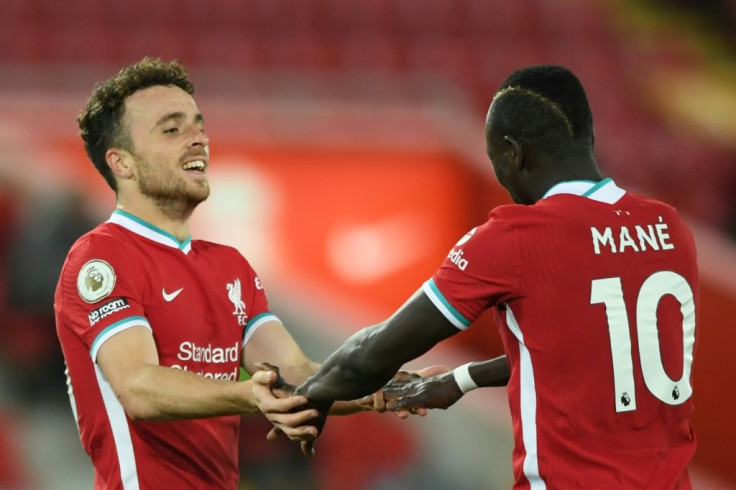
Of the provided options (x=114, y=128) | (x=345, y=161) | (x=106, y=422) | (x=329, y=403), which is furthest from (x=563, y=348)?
(x=345, y=161)

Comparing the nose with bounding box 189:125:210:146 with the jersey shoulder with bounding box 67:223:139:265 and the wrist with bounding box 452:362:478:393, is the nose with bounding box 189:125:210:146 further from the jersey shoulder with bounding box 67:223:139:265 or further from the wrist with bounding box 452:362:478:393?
the wrist with bounding box 452:362:478:393

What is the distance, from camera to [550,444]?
289cm

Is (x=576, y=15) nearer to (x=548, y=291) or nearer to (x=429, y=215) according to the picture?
(x=429, y=215)

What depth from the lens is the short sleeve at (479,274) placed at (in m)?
2.89

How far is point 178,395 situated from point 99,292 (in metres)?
0.44

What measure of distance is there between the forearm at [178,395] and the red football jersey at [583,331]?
73 cm

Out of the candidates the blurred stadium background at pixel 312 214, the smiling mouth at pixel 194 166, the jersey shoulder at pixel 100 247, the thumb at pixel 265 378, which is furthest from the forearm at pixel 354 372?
the blurred stadium background at pixel 312 214

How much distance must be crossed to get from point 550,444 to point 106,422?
4.70 feet

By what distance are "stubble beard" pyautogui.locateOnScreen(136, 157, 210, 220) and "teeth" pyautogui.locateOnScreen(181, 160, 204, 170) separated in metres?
0.06

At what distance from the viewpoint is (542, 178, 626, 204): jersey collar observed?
300 cm

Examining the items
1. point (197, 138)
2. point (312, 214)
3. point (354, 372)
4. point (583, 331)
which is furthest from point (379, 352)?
point (312, 214)

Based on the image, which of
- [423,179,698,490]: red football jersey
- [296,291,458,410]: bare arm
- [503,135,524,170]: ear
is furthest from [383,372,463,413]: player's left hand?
[503,135,524,170]: ear

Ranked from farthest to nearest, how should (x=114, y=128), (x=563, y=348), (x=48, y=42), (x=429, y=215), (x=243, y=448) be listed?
(x=48, y=42) → (x=429, y=215) → (x=243, y=448) → (x=114, y=128) → (x=563, y=348)

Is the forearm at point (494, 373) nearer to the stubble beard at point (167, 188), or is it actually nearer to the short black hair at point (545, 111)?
the short black hair at point (545, 111)
